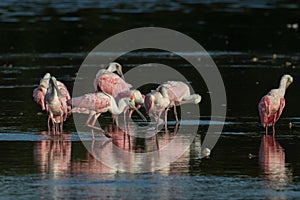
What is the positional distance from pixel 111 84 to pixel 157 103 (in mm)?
1824

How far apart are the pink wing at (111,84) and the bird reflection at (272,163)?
12.2 feet

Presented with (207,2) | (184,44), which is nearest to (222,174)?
(184,44)

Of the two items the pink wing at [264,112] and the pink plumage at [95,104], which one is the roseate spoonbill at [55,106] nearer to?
the pink plumage at [95,104]

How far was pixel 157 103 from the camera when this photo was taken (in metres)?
15.1

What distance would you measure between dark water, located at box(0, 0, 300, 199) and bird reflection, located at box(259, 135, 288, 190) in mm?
13

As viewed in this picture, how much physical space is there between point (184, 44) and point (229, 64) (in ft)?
12.7

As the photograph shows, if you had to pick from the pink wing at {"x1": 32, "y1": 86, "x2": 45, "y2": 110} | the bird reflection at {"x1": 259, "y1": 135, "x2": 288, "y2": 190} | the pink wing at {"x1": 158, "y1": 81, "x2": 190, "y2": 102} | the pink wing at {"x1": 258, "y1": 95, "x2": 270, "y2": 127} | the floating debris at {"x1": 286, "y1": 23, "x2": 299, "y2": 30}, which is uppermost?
the floating debris at {"x1": 286, "y1": 23, "x2": 299, "y2": 30}

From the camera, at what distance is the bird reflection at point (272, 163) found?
35.4ft

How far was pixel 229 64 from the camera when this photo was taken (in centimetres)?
2227

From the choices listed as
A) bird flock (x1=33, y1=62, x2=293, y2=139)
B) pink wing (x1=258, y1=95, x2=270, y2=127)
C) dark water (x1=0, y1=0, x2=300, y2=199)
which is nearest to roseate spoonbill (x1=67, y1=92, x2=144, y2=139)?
bird flock (x1=33, y1=62, x2=293, y2=139)

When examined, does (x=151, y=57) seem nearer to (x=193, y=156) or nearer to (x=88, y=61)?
(x=88, y=61)

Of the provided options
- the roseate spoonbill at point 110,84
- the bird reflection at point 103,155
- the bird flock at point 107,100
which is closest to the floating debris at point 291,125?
the bird reflection at point 103,155

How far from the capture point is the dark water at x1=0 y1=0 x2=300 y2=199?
417 inches

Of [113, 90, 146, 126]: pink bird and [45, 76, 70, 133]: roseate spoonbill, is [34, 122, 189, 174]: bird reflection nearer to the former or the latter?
[45, 76, 70, 133]: roseate spoonbill
